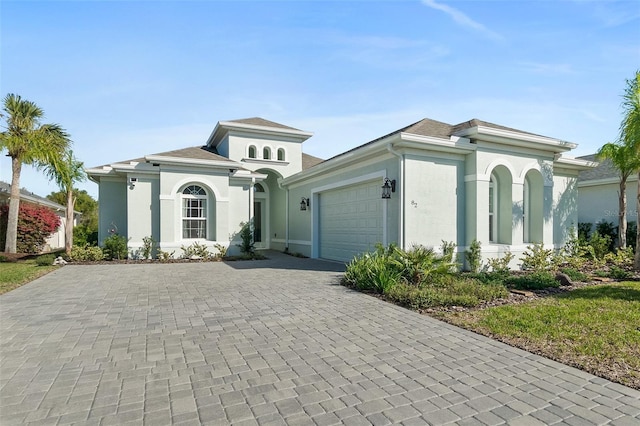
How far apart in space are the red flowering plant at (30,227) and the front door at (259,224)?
10.6 m

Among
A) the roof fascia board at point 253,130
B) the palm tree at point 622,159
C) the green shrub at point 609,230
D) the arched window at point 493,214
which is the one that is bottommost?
the green shrub at point 609,230

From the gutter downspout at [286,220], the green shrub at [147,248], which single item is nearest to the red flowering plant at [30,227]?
the green shrub at [147,248]

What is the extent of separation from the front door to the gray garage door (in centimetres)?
602

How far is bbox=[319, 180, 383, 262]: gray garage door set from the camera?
463 inches

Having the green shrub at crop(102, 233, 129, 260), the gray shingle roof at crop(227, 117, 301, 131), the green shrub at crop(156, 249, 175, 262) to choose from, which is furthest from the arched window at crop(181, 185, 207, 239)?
the gray shingle roof at crop(227, 117, 301, 131)

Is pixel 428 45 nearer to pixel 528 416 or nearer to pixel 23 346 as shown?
pixel 528 416

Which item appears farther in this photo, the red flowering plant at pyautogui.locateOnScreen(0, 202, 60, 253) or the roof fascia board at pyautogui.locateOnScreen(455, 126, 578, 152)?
the red flowering plant at pyautogui.locateOnScreen(0, 202, 60, 253)

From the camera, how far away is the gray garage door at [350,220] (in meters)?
11.8

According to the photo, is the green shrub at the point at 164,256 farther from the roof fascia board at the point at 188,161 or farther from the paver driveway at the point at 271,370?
the paver driveway at the point at 271,370

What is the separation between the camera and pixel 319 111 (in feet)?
42.4

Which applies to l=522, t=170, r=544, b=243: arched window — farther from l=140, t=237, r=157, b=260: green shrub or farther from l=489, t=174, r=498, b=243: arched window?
l=140, t=237, r=157, b=260: green shrub

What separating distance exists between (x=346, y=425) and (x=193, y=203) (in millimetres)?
13623

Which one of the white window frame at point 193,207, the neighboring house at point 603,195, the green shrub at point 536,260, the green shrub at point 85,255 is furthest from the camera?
the neighboring house at point 603,195

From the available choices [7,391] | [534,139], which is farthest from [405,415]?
[534,139]
